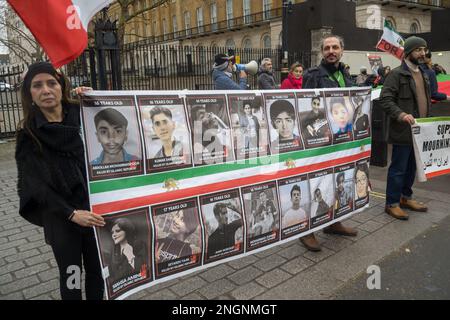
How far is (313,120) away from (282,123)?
1.46ft

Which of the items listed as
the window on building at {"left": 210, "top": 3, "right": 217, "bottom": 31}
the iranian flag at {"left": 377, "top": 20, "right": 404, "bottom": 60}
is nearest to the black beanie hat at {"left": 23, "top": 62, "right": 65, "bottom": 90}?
the iranian flag at {"left": 377, "top": 20, "right": 404, "bottom": 60}

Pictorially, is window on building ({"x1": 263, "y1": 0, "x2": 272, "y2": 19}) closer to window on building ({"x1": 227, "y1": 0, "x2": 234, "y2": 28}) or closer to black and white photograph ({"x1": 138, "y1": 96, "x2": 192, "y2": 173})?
window on building ({"x1": 227, "y1": 0, "x2": 234, "y2": 28})

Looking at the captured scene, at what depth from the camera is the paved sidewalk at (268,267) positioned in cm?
317

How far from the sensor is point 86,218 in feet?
7.51

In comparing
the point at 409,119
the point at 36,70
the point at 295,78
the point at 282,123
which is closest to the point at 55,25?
the point at 36,70

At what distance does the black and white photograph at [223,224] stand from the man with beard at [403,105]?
8.46 ft

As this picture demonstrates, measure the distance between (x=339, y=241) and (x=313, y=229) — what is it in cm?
65

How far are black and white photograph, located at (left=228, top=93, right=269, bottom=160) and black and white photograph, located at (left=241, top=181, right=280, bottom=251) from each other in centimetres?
30

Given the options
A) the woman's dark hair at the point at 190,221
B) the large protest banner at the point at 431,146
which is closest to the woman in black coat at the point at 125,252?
the woman's dark hair at the point at 190,221

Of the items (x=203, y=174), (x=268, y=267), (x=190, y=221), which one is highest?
(x=203, y=174)

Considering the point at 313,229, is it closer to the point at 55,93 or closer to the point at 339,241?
the point at 339,241

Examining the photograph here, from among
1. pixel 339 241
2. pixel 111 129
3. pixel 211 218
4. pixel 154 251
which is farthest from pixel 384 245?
pixel 111 129

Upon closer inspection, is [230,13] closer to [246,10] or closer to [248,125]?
[246,10]

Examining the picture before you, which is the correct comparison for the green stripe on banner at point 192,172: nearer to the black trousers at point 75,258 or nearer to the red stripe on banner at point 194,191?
the red stripe on banner at point 194,191
